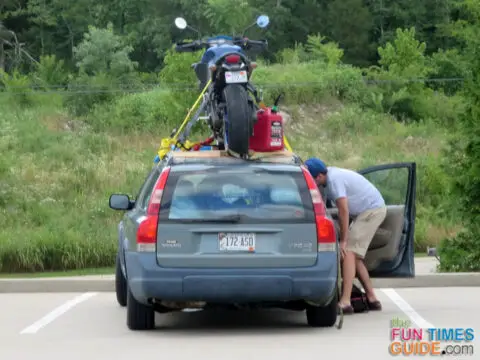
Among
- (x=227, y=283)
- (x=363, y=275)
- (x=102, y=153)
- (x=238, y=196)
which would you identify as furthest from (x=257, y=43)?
(x=102, y=153)

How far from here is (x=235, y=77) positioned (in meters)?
17.0

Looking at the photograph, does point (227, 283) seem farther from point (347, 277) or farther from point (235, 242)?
point (347, 277)

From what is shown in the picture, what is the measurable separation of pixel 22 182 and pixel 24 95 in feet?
48.1

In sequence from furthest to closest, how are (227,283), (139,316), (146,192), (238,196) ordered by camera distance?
1. (146,192)
2. (139,316)
3. (238,196)
4. (227,283)

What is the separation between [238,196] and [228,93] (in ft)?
15.7

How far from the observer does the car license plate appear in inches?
472

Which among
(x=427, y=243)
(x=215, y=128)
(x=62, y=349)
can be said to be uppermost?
(x=215, y=128)

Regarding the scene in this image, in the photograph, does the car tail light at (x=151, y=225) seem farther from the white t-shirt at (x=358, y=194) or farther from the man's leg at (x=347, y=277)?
the man's leg at (x=347, y=277)

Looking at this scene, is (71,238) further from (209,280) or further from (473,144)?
(209,280)

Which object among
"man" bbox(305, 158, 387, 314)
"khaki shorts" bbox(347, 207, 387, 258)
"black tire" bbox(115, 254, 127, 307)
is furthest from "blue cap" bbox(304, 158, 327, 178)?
"black tire" bbox(115, 254, 127, 307)

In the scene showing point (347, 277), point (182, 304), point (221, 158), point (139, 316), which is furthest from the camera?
point (347, 277)

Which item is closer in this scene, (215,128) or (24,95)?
(215,128)

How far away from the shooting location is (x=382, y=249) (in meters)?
14.5

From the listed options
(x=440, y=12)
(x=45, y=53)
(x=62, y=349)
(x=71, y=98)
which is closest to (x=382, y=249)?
(x=62, y=349)
